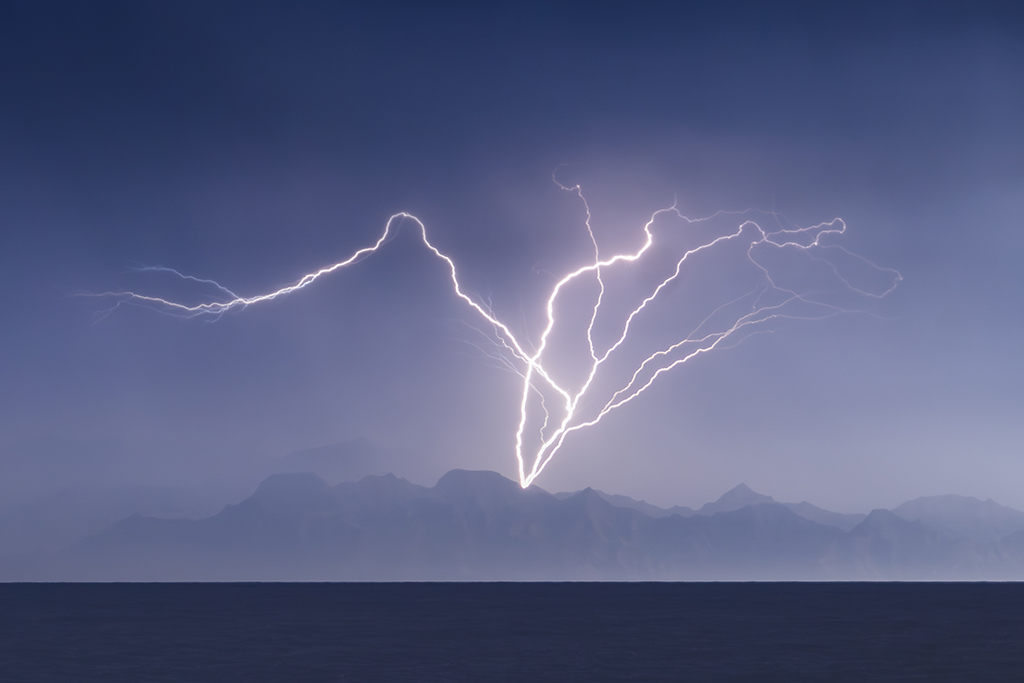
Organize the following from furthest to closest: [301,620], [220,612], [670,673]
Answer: [220,612] < [301,620] < [670,673]

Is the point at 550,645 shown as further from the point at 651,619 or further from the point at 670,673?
the point at 651,619

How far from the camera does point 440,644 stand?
34.2 m

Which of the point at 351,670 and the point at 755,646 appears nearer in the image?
the point at 351,670

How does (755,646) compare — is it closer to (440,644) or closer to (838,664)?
(838,664)

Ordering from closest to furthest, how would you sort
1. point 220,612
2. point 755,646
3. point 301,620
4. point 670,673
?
1. point 670,673
2. point 755,646
3. point 301,620
4. point 220,612

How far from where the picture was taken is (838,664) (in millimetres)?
27031

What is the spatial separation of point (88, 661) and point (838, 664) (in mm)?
24255

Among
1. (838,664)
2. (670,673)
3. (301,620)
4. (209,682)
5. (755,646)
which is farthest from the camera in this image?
(301,620)

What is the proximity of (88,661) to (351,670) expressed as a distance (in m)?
9.53

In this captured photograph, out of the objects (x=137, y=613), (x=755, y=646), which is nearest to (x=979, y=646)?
(x=755, y=646)

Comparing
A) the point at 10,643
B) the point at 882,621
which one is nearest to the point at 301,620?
the point at 10,643

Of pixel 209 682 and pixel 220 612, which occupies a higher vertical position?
pixel 220 612

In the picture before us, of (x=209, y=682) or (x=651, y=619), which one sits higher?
(x=651, y=619)

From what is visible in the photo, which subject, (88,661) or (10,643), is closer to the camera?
(88,661)
